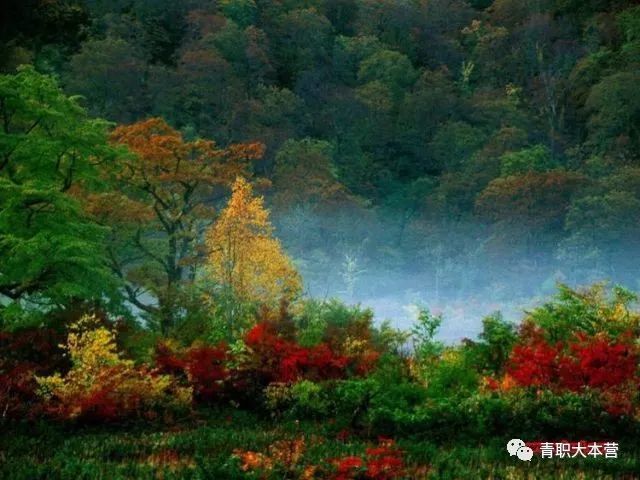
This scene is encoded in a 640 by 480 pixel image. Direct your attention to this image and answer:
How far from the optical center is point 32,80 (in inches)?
574

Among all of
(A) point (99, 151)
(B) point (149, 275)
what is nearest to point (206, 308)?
(B) point (149, 275)

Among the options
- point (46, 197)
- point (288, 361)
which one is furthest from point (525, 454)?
point (46, 197)

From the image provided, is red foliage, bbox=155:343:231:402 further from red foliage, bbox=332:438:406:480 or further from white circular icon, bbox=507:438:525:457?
white circular icon, bbox=507:438:525:457

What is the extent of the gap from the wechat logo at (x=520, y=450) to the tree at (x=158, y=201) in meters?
12.2

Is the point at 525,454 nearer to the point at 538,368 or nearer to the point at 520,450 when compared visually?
the point at 520,450

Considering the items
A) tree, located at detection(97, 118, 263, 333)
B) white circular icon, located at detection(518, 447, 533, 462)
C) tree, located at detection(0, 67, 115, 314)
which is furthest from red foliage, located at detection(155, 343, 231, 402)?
tree, located at detection(97, 118, 263, 333)

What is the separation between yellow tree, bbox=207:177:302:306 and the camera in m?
18.6

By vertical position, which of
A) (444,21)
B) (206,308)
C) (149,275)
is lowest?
(206,308)

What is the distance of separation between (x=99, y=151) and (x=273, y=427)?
25.3 ft

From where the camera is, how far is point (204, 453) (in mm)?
7695

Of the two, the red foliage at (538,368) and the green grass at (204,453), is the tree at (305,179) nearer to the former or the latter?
the red foliage at (538,368)

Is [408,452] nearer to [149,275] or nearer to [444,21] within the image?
[149,275]

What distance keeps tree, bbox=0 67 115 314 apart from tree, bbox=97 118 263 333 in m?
4.00

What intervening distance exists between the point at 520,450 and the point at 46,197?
8.78 metres
